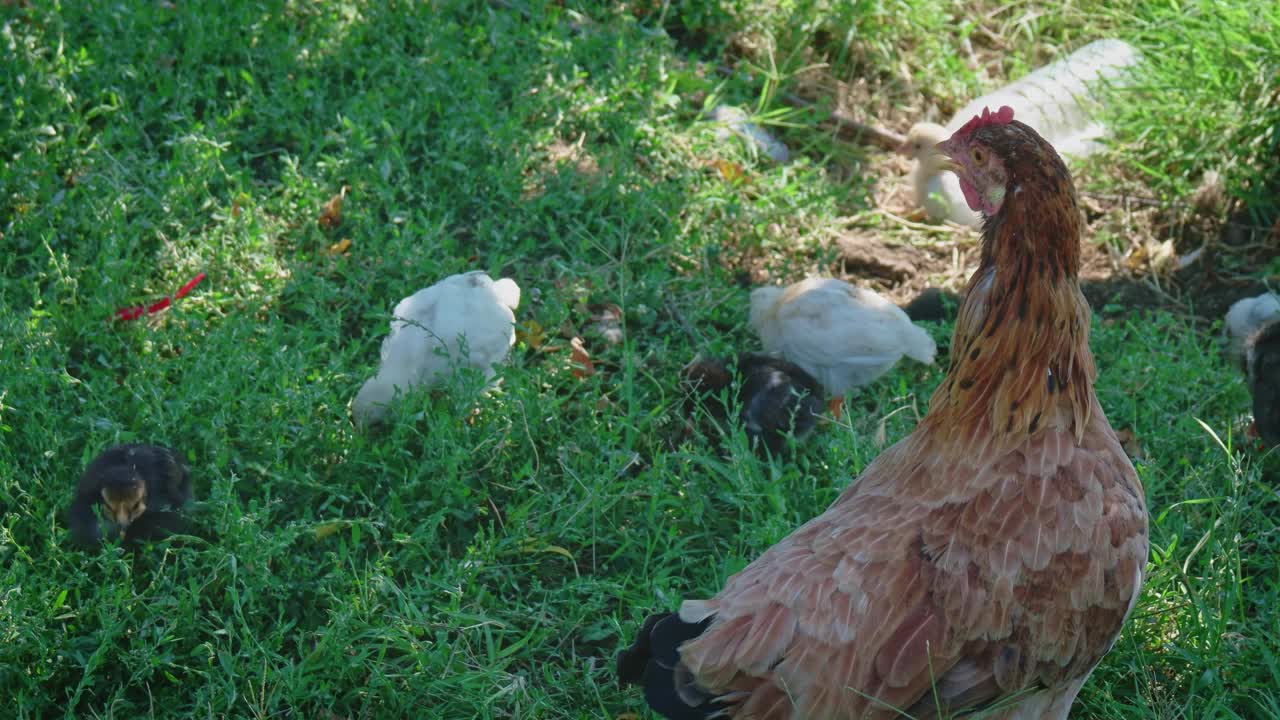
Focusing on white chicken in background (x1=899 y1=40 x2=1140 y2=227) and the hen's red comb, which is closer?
the hen's red comb

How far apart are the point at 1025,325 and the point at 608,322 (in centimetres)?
203

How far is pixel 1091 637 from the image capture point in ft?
8.34

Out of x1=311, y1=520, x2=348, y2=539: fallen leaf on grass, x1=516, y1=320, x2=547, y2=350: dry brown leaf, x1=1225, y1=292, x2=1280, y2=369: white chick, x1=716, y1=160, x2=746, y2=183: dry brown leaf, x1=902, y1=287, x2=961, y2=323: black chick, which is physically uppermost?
x1=1225, y1=292, x2=1280, y2=369: white chick

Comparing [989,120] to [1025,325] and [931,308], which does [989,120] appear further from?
[931,308]

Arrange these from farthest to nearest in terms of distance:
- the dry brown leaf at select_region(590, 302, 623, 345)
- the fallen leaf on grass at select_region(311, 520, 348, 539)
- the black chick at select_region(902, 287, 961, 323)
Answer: the black chick at select_region(902, 287, 961, 323)
the dry brown leaf at select_region(590, 302, 623, 345)
the fallen leaf on grass at select_region(311, 520, 348, 539)

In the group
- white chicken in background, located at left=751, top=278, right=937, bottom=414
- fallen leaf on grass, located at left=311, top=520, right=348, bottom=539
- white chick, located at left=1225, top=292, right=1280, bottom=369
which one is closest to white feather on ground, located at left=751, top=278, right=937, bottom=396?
white chicken in background, located at left=751, top=278, right=937, bottom=414

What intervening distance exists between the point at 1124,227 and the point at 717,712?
342 centimetres

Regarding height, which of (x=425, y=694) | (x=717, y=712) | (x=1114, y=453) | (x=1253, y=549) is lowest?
(x=425, y=694)

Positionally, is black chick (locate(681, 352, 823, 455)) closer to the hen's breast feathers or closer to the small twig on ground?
the hen's breast feathers

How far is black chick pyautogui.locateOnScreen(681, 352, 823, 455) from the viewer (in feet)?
12.5

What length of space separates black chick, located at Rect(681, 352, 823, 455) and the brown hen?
41.6 inches

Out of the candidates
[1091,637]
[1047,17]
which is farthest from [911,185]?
[1091,637]

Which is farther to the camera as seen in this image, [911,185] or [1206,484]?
[911,185]

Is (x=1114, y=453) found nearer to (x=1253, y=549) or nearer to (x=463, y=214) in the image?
(x=1253, y=549)
